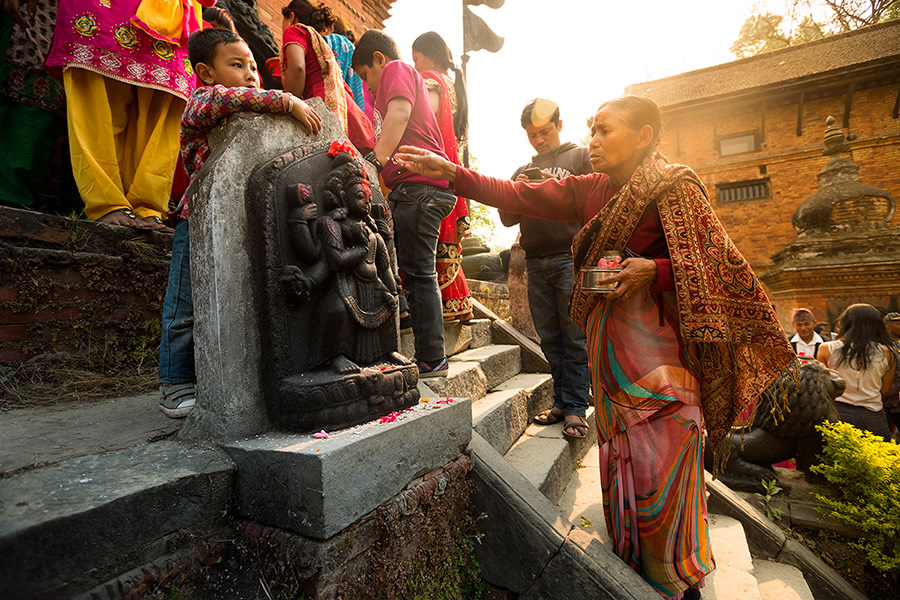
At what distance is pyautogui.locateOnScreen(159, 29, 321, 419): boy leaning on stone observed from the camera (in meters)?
1.58

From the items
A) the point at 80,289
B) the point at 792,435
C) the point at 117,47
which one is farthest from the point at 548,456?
the point at 117,47

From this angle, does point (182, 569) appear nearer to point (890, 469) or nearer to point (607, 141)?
point (607, 141)

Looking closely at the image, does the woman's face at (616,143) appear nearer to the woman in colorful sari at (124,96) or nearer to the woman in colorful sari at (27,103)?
the woman in colorful sari at (124,96)

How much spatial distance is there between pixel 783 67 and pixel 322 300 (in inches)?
864

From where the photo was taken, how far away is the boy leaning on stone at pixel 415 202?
2.33m

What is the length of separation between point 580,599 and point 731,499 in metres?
1.89

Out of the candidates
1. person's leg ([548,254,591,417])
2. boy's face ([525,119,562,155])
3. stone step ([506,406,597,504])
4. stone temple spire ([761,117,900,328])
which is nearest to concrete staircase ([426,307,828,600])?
stone step ([506,406,597,504])

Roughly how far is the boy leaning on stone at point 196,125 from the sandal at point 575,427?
6.79 ft

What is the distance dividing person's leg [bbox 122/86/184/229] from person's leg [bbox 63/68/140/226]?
0.38 ft

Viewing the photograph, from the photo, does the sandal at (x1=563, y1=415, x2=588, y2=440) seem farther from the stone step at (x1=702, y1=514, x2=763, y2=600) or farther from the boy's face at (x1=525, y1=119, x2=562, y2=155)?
the boy's face at (x1=525, y1=119, x2=562, y2=155)

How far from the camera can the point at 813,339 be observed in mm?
6230

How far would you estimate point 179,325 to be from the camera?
1.74m

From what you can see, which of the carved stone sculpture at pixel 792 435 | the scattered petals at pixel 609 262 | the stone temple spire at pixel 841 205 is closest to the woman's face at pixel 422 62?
the scattered petals at pixel 609 262

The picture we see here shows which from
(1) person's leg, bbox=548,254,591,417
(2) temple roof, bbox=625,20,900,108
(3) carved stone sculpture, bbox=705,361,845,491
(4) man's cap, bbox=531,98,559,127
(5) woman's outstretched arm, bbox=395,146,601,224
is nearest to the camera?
(5) woman's outstretched arm, bbox=395,146,601,224
